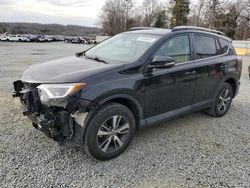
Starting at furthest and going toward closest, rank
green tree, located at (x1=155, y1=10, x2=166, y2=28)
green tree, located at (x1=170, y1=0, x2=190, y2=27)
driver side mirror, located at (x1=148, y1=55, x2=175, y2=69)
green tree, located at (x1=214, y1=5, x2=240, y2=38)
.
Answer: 1. green tree, located at (x1=155, y1=10, x2=166, y2=28)
2. green tree, located at (x1=170, y1=0, x2=190, y2=27)
3. green tree, located at (x1=214, y1=5, x2=240, y2=38)
4. driver side mirror, located at (x1=148, y1=55, x2=175, y2=69)

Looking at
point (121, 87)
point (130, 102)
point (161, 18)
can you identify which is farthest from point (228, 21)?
point (121, 87)

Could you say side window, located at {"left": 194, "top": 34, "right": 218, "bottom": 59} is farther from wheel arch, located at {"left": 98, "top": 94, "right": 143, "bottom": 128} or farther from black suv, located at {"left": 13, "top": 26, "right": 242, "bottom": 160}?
wheel arch, located at {"left": 98, "top": 94, "right": 143, "bottom": 128}

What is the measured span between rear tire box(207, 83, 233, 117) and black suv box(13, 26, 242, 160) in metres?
0.12

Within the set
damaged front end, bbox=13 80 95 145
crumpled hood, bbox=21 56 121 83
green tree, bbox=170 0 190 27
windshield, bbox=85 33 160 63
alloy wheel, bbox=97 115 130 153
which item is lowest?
alloy wheel, bbox=97 115 130 153

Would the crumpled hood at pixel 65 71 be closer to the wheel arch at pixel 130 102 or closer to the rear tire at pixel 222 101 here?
the wheel arch at pixel 130 102

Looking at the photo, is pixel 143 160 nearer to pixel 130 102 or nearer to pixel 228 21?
pixel 130 102

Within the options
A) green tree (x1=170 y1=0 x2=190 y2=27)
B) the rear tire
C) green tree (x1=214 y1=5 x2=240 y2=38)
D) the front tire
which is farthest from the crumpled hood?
green tree (x1=170 y1=0 x2=190 y2=27)

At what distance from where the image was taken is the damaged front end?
9.17 ft

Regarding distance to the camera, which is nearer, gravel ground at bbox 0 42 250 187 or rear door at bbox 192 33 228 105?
gravel ground at bbox 0 42 250 187

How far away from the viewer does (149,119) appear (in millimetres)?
3553

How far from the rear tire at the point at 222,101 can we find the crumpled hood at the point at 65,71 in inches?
97.6

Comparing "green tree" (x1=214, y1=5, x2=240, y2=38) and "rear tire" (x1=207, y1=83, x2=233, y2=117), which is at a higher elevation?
"green tree" (x1=214, y1=5, x2=240, y2=38)

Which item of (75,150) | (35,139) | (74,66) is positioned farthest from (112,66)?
(35,139)

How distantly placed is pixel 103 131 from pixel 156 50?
4.49ft
